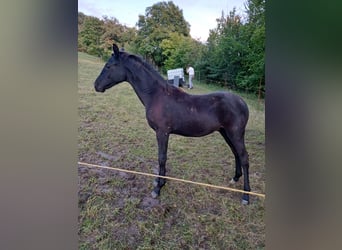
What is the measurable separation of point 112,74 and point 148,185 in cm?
69

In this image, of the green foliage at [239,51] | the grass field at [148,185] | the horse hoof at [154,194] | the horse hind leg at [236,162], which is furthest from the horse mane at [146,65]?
the horse hoof at [154,194]

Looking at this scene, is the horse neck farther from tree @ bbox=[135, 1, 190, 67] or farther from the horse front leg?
the horse front leg

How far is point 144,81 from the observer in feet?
5.91

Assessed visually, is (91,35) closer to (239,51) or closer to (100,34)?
(100,34)

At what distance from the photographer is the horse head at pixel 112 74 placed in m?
1.75

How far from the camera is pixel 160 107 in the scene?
178cm

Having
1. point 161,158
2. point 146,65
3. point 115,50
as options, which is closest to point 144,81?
point 146,65

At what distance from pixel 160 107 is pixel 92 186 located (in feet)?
2.00
